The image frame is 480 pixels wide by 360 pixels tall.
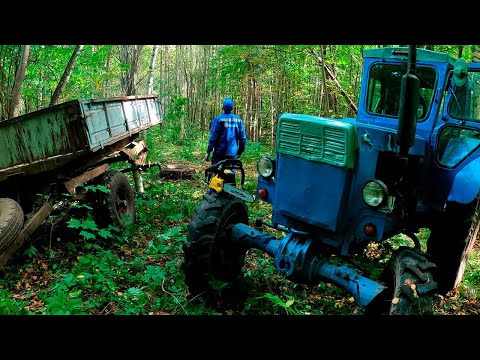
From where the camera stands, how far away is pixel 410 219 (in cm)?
427

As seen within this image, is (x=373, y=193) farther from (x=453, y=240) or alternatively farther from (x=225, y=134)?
(x=225, y=134)

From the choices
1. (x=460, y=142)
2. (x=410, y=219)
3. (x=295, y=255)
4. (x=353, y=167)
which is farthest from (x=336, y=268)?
(x=460, y=142)

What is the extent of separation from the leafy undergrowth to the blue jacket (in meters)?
1.45

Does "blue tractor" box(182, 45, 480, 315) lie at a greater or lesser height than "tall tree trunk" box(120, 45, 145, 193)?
lesser

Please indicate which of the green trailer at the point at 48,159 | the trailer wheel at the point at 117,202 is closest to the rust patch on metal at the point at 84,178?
the green trailer at the point at 48,159

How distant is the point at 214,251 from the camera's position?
420 centimetres

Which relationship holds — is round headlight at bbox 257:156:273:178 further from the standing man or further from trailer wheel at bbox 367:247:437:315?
the standing man

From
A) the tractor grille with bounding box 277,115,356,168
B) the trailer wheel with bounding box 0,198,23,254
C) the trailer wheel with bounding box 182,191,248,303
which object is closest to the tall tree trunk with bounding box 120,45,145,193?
Answer: the trailer wheel with bounding box 0,198,23,254

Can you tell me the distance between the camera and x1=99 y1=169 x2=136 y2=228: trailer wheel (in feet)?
22.6

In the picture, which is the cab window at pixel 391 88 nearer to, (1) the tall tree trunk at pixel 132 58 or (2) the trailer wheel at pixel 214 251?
(2) the trailer wheel at pixel 214 251

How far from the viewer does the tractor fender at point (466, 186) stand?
3637 mm

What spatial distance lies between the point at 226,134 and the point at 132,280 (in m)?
3.50

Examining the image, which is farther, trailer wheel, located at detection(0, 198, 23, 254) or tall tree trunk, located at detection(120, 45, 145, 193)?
tall tree trunk, located at detection(120, 45, 145, 193)

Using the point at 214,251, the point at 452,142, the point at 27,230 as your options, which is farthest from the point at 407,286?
the point at 27,230
